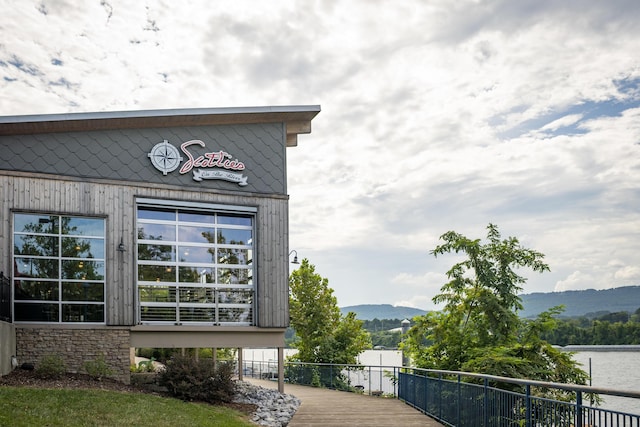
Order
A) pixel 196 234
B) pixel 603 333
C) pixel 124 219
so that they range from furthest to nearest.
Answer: pixel 603 333
pixel 196 234
pixel 124 219

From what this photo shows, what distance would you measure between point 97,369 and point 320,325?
50.2ft

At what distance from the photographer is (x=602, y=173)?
2591cm

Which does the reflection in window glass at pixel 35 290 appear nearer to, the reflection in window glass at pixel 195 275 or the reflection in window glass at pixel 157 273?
the reflection in window glass at pixel 157 273

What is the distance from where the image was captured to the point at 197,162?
17.8 metres

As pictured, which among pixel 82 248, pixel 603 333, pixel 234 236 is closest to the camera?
pixel 82 248

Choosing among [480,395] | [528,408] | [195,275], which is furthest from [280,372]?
[528,408]

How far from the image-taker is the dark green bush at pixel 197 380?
48.0 feet

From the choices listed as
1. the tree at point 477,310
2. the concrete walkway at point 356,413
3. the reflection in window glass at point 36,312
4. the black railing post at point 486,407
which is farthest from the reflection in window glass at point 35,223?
the black railing post at point 486,407

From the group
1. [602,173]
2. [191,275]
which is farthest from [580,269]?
[191,275]

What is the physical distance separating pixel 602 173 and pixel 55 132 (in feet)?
64.6

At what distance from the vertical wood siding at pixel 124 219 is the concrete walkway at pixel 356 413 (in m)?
2.59

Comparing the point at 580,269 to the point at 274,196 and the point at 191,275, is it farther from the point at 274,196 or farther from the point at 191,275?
the point at 191,275

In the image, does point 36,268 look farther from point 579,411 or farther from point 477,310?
point 579,411

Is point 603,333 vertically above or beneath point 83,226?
beneath
